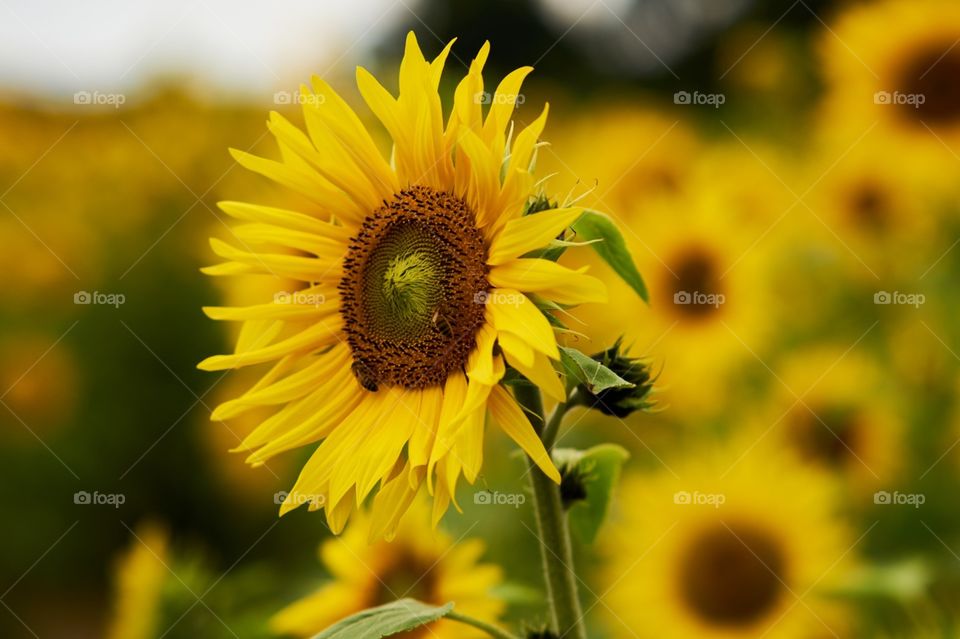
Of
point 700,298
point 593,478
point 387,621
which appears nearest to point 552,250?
point 593,478

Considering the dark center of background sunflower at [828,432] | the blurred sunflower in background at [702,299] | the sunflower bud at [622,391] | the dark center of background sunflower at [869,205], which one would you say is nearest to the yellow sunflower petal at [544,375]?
the sunflower bud at [622,391]

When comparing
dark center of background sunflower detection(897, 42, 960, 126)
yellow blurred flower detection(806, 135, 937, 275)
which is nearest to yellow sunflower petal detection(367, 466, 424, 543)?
yellow blurred flower detection(806, 135, 937, 275)

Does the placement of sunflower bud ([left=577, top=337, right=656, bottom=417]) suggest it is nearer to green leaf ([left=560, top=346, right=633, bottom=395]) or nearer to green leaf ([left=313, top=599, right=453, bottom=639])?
green leaf ([left=560, top=346, right=633, bottom=395])

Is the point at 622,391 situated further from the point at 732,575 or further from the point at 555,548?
the point at 732,575

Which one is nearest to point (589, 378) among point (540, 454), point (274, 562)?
point (540, 454)

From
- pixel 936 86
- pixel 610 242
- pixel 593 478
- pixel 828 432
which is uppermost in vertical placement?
pixel 936 86

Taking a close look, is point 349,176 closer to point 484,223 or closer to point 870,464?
point 484,223

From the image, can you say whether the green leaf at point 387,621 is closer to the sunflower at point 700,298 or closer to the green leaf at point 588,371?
the green leaf at point 588,371
